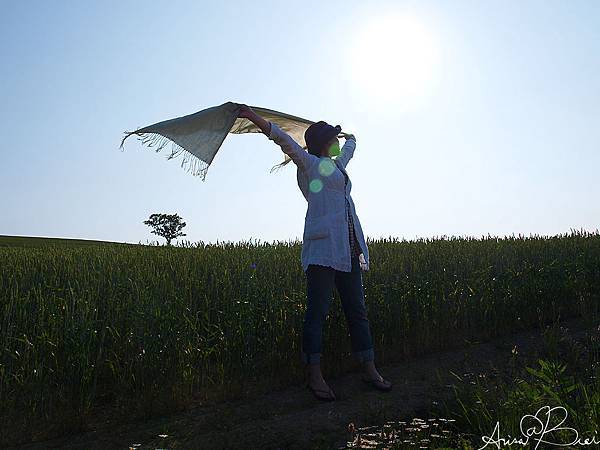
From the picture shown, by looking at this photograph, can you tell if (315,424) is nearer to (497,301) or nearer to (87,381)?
(87,381)

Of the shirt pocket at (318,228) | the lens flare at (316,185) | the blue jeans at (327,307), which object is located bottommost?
the blue jeans at (327,307)

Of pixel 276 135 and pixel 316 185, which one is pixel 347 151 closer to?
pixel 316 185

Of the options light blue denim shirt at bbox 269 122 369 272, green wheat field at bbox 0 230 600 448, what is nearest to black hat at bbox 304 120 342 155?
light blue denim shirt at bbox 269 122 369 272

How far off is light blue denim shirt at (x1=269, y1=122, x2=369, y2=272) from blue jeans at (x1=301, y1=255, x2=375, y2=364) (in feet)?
0.41

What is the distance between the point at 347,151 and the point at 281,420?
7.74ft

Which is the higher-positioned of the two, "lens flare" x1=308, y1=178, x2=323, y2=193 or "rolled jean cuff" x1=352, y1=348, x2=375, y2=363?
"lens flare" x1=308, y1=178, x2=323, y2=193

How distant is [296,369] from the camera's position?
5.21 m

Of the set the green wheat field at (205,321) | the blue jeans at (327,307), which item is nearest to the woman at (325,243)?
the blue jeans at (327,307)

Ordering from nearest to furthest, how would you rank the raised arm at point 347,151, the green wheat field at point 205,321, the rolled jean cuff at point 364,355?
the green wheat field at point 205,321 → the rolled jean cuff at point 364,355 → the raised arm at point 347,151

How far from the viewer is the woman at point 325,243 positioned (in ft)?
14.5

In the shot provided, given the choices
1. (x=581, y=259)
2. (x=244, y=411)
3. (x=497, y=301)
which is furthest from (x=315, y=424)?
(x=581, y=259)

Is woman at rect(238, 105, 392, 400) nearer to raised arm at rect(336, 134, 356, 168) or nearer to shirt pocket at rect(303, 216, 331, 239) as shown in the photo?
shirt pocket at rect(303, 216, 331, 239)

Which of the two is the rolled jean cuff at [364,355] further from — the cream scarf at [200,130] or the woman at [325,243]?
the cream scarf at [200,130]

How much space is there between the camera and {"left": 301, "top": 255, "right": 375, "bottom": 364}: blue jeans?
452 centimetres
